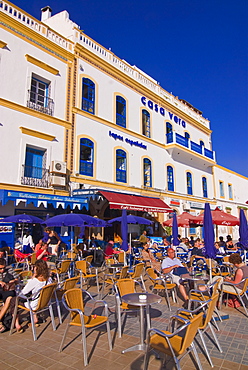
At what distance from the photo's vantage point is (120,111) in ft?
57.4

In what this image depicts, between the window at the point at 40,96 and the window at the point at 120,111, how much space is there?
4939 mm

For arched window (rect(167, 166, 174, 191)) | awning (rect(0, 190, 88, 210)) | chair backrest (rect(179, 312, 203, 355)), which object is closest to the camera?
chair backrest (rect(179, 312, 203, 355))

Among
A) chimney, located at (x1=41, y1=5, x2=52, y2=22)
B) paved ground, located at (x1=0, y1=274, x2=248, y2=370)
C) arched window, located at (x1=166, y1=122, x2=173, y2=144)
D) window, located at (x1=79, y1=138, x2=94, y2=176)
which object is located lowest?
paved ground, located at (x1=0, y1=274, x2=248, y2=370)

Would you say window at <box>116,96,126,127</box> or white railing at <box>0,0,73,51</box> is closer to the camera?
white railing at <box>0,0,73,51</box>

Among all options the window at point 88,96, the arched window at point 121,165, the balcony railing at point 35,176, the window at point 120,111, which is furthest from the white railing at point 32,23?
the balcony railing at point 35,176

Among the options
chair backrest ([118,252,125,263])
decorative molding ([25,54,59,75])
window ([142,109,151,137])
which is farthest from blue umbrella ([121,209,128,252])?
window ([142,109,151,137])

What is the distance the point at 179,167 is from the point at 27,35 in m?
14.1

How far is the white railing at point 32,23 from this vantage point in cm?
1196

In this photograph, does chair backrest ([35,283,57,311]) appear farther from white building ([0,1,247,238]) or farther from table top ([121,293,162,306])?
white building ([0,1,247,238])

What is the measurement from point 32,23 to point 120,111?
22.9 feet

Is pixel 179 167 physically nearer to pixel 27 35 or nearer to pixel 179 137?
pixel 179 137

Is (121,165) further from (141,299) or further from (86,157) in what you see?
(141,299)

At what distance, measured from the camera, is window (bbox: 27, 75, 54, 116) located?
497 inches

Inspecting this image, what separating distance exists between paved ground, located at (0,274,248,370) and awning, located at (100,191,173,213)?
26.0 ft
